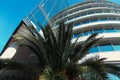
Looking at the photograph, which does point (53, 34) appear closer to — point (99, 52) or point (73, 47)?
point (73, 47)

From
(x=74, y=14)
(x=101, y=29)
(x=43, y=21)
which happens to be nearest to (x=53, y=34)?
(x=43, y=21)

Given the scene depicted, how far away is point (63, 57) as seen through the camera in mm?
10680

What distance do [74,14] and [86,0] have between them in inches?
255

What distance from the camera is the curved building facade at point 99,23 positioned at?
1969 centimetres

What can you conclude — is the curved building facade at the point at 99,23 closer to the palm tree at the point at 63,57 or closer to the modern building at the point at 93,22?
the modern building at the point at 93,22

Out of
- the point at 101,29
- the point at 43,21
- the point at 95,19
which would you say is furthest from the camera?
the point at 95,19

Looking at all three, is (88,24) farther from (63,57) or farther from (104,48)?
(63,57)

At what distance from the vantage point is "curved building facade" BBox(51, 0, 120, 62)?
1969 cm

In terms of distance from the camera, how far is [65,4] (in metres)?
33.8

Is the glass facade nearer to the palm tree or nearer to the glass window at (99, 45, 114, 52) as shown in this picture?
the glass window at (99, 45, 114, 52)

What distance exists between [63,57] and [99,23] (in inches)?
562

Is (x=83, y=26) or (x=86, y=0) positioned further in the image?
(x=86, y=0)

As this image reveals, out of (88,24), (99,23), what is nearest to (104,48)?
(99,23)

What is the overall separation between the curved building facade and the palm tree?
2.36 meters
